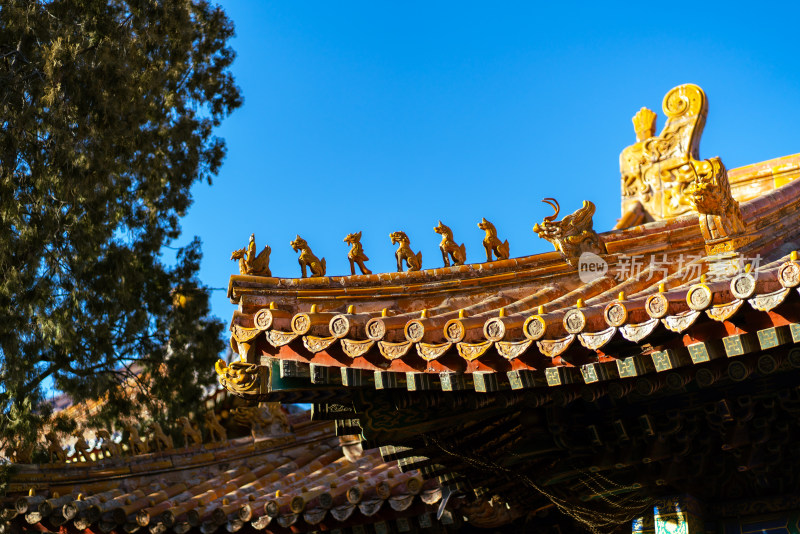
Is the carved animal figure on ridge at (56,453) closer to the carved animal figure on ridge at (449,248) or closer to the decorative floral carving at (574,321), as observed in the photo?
the carved animal figure on ridge at (449,248)

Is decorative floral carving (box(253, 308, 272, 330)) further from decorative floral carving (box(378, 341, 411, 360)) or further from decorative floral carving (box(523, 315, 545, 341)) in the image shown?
decorative floral carving (box(523, 315, 545, 341))

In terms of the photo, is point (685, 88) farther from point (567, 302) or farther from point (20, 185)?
point (20, 185)

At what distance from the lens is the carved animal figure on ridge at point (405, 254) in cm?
591

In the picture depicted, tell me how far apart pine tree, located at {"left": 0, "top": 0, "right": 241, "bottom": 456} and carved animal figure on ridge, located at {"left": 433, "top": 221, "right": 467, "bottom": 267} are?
4.15m

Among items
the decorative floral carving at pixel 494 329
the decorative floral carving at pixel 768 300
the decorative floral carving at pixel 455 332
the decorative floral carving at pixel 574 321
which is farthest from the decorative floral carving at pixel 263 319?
the decorative floral carving at pixel 768 300

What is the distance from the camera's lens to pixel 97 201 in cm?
909

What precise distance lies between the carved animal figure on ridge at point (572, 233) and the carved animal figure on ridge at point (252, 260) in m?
1.52

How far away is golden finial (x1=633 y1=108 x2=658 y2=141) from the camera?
23.9 ft

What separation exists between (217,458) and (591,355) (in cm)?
592

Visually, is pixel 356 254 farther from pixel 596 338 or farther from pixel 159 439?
pixel 159 439

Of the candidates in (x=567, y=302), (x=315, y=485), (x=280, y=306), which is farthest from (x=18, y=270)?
(x=567, y=302)

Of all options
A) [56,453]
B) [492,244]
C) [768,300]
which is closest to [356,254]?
[492,244]

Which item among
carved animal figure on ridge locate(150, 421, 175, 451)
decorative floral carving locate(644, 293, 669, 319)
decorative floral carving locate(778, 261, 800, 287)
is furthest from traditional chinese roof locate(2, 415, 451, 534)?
decorative floral carving locate(778, 261, 800, 287)

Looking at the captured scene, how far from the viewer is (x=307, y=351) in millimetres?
4703
